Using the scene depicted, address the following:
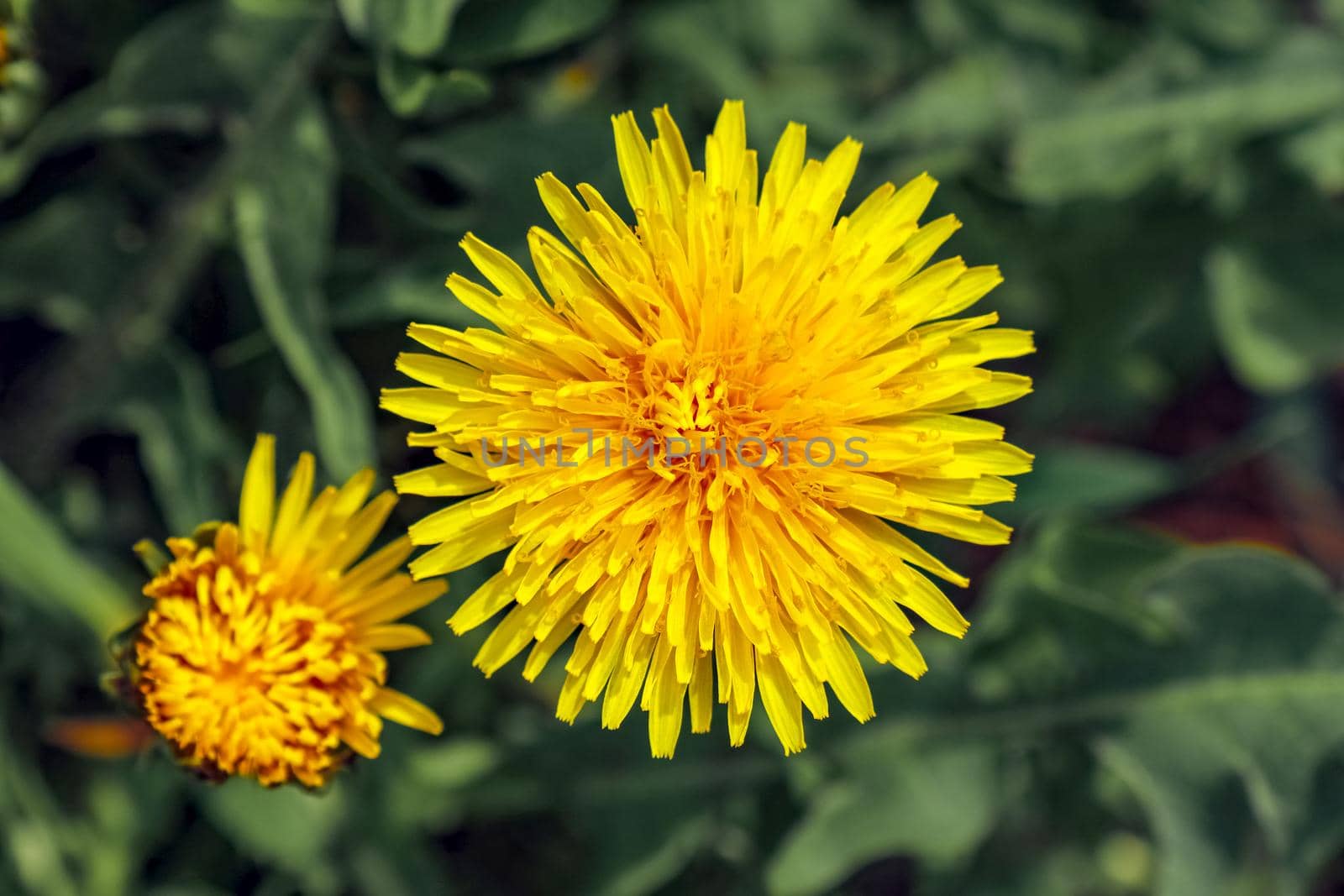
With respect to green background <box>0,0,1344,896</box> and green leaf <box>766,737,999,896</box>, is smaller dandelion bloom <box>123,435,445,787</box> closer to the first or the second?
green background <box>0,0,1344,896</box>

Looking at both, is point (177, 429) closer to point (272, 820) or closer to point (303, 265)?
point (303, 265)

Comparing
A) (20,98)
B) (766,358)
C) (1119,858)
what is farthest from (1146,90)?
(20,98)

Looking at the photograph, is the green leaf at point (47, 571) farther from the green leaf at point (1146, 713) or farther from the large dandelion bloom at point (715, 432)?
the green leaf at point (1146, 713)

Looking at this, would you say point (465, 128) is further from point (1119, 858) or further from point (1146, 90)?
point (1119, 858)

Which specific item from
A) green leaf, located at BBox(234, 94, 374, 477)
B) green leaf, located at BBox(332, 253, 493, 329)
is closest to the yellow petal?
green leaf, located at BBox(234, 94, 374, 477)

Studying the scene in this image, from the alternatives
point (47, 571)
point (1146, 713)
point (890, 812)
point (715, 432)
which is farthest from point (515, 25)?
point (1146, 713)

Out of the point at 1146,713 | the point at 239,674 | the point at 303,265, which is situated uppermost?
the point at 303,265
